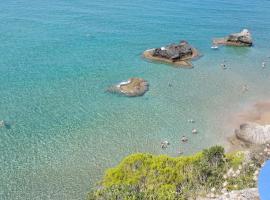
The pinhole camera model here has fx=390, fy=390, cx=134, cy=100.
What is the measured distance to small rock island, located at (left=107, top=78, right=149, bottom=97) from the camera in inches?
2292

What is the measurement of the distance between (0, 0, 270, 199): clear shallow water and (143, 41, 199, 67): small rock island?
2.21m

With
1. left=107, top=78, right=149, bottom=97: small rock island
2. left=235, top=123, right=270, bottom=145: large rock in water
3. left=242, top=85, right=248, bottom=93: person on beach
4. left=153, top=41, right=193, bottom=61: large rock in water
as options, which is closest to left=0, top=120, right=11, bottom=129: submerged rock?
left=107, top=78, right=149, bottom=97: small rock island

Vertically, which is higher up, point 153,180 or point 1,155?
point 153,180

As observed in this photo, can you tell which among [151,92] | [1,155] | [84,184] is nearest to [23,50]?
[151,92]

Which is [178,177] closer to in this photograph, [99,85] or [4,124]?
[4,124]

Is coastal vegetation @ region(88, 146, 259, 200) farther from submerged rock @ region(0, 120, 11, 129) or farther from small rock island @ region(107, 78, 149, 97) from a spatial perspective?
small rock island @ region(107, 78, 149, 97)

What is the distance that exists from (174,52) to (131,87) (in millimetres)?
15533

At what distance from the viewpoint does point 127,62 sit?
6875 cm

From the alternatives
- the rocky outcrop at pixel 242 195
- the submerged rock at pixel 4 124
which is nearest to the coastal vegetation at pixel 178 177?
the rocky outcrop at pixel 242 195

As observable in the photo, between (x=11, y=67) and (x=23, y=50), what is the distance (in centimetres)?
720

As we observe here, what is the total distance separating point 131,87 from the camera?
59625 mm

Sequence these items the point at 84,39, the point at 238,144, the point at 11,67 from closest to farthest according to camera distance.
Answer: the point at 238,144 < the point at 11,67 < the point at 84,39

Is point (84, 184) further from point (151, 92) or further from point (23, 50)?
point (23, 50)

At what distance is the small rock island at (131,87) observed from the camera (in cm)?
5822
